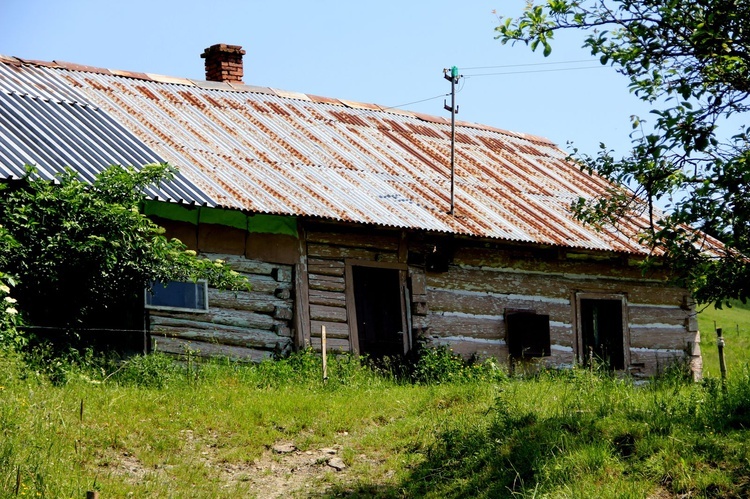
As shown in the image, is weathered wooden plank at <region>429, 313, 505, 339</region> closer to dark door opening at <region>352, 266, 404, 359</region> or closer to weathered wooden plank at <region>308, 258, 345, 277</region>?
dark door opening at <region>352, 266, 404, 359</region>

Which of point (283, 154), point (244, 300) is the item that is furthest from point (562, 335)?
point (244, 300)

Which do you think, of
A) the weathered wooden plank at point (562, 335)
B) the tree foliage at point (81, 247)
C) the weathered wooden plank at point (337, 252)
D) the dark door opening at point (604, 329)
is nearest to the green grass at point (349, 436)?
the tree foliage at point (81, 247)

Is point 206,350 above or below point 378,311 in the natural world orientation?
below

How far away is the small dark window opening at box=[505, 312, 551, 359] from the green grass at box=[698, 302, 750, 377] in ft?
15.3

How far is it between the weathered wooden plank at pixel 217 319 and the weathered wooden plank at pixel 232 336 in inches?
2.5

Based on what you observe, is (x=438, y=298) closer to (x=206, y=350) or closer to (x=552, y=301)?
(x=552, y=301)

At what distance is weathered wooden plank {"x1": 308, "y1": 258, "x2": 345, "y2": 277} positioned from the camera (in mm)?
14125

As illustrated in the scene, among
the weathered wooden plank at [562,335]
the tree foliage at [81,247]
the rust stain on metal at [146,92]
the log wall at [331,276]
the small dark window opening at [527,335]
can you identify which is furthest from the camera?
the weathered wooden plank at [562,335]

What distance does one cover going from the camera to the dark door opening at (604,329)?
17.3 meters

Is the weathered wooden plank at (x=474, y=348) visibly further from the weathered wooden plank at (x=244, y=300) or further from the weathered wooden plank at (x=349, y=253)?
the weathered wooden plank at (x=244, y=300)

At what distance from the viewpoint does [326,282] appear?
14234mm

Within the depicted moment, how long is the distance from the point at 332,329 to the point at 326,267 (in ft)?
2.79

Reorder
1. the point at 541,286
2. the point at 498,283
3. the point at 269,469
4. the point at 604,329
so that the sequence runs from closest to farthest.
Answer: the point at 269,469 → the point at 498,283 → the point at 541,286 → the point at 604,329

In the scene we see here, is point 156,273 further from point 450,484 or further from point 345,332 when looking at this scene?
point 450,484
